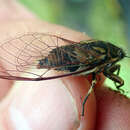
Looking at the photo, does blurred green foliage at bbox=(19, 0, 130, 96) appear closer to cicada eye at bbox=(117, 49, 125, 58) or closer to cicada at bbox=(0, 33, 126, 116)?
cicada eye at bbox=(117, 49, 125, 58)

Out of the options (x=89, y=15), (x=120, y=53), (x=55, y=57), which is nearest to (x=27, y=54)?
(x=55, y=57)

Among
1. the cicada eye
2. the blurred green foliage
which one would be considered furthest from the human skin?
the blurred green foliage

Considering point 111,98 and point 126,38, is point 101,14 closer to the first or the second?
point 126,38

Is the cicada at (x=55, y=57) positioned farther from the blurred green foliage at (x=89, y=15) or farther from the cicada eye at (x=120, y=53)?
the blurred green foliage at (x=89, y=15)

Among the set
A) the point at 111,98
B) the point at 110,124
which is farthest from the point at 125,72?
the point at 110,124

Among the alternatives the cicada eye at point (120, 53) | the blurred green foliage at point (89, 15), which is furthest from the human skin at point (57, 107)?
the blurred green foliage at point (89, 15)

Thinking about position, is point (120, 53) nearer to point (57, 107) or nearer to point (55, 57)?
point (55, 57)
